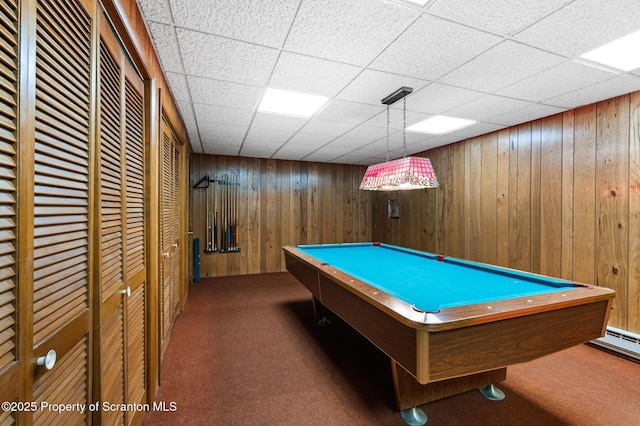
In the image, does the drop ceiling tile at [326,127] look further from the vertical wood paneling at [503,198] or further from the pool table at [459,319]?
the vertical wood paneling at [503,198]

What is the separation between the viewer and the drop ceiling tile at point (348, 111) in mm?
2709

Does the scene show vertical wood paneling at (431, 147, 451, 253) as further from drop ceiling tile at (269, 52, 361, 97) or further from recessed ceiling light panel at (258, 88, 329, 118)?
drop ceiling tile at (269, 52, 361, 97)

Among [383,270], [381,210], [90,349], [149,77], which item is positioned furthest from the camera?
[381,210]

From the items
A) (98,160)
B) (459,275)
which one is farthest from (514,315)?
(98,160)

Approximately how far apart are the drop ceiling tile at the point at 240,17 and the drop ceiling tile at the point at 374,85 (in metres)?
0.76

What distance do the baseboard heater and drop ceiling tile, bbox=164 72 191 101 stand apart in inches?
165

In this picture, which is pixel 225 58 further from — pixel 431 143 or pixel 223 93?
pixel 431 143

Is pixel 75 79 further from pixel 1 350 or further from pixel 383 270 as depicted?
pixel 383 270

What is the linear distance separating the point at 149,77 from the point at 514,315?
7.54ft

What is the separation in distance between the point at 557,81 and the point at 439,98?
850 mm

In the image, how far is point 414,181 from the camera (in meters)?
2.24

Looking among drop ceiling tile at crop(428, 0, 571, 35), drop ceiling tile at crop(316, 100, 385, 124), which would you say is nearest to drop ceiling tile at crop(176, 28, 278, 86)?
drop ceiling tile at crop(316, 100, 385, 124)

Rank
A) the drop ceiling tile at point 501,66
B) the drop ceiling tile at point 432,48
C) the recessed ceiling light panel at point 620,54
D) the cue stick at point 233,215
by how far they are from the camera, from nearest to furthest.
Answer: the drop ceiling tile at point 432,48 < the recessed ceiling light panel at point 620,54 < the drop ceiling tile at point 501,66 < the cue stick at point 233,215

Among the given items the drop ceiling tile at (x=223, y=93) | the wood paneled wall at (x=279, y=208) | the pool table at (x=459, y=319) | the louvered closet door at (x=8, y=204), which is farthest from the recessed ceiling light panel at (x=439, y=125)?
the louvered closet door at (x=8, y=204)
